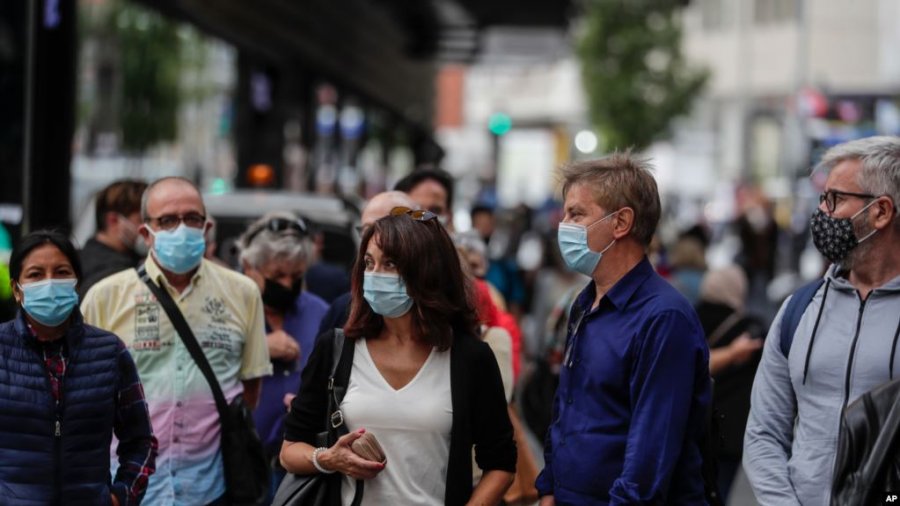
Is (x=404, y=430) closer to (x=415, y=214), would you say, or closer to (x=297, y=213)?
(x=415, y=214)

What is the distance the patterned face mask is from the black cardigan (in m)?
1.08

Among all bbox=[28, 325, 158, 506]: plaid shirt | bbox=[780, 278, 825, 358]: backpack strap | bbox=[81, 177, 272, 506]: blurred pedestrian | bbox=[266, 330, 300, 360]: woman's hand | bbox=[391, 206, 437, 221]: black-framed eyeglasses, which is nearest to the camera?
bbox=[391, 206, 437, 221]: black-framed eyeglasses

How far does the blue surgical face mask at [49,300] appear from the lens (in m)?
5.28

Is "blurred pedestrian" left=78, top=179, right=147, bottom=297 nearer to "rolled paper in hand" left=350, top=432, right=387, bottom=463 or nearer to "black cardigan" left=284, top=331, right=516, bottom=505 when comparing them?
"black cardigan" left=284, top=331, right=516, bottom=505

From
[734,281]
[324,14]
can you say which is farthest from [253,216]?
[324,14]

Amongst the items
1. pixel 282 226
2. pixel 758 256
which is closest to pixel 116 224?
pixel 282 226

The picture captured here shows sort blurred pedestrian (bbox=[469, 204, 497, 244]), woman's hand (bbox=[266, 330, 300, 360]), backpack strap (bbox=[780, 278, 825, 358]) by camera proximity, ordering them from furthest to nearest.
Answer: blurred pedestrian (bbox=[469, 204, 497, 244]) < woman's hand (bbox=[266, 330, 300, 360]) < backpack strap (bbox=[780, 278, 825, 358])

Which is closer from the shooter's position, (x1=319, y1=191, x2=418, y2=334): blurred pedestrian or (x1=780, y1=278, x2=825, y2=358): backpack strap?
(x1=780, y1=278, x2=825, y2=358): backpack strap

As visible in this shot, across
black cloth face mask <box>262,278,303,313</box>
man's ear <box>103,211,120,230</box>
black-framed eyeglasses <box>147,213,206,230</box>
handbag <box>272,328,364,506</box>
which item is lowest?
handbag <box>272,328,364,506</box>

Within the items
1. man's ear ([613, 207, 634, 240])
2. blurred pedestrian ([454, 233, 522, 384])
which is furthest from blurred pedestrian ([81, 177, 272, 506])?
man's ear ([613, 207, 634, 240])

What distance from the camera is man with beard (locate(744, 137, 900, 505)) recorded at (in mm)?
4938

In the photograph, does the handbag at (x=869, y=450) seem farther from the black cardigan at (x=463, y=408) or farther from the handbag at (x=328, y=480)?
the handbag at (x=328, y=480)

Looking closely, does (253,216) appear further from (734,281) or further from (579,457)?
(579,457)

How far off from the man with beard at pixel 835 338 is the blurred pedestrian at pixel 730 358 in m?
3.02
